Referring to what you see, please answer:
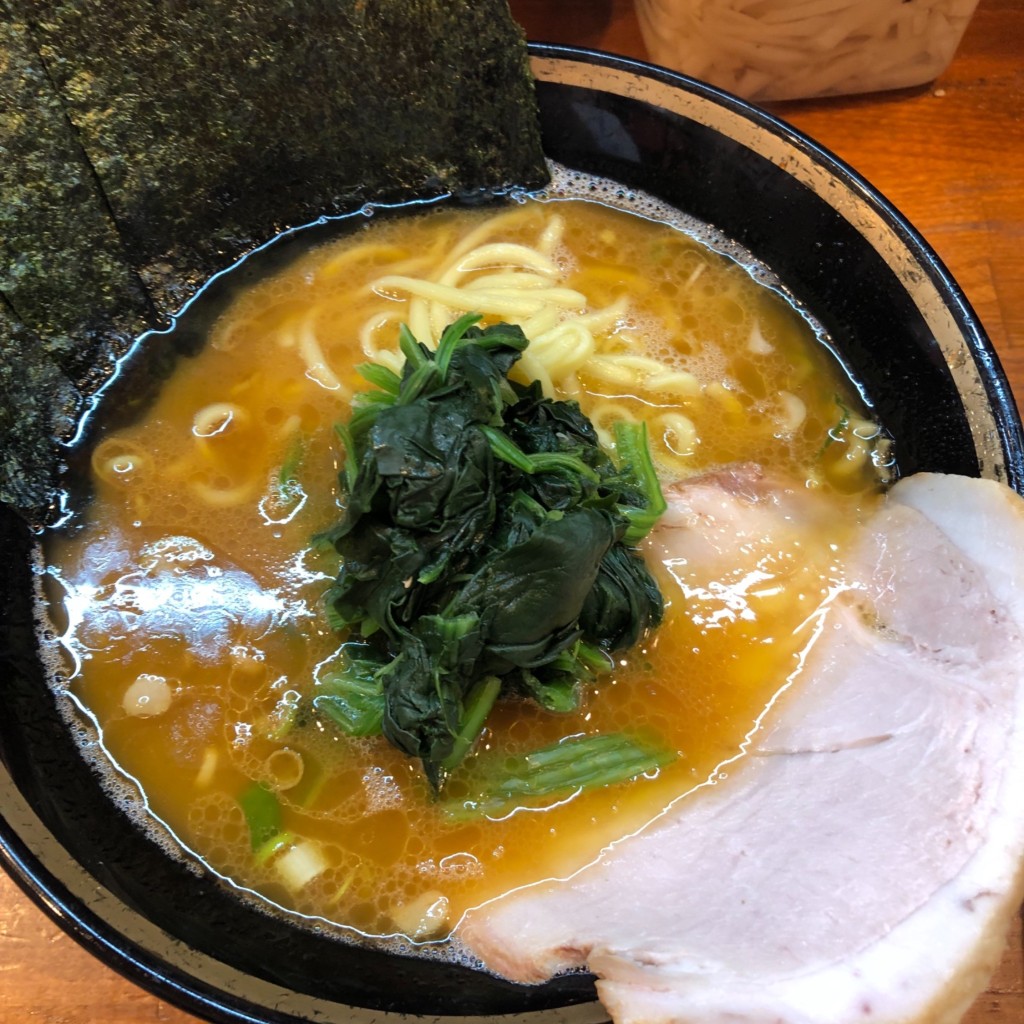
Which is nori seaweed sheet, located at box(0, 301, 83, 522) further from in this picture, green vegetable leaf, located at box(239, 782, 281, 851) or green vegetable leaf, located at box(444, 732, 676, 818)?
green vegetable leaf, located at box(444, 732, 676, 818)

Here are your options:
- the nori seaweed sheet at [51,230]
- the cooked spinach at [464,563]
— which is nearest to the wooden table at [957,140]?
the cooked spinach at [464,563]

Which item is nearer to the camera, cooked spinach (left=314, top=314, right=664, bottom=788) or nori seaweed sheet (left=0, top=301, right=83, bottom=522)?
cooked spinach (left=314, top=314, right=664, bottom=788)

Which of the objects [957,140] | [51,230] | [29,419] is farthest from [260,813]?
[957,140]

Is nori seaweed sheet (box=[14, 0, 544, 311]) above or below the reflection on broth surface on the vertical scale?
above

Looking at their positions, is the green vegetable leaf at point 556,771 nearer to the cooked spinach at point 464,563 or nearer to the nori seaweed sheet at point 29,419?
the cooked spinach at point 464,563

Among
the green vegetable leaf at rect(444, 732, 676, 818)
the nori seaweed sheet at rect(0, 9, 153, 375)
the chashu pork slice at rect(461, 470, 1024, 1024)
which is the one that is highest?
the nori seaweed sheet at rect(0, 9, 153, 375)

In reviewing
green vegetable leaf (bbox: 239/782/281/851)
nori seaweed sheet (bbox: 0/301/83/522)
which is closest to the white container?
nori seaweed sheet (bbox: 0/301/83/522)
